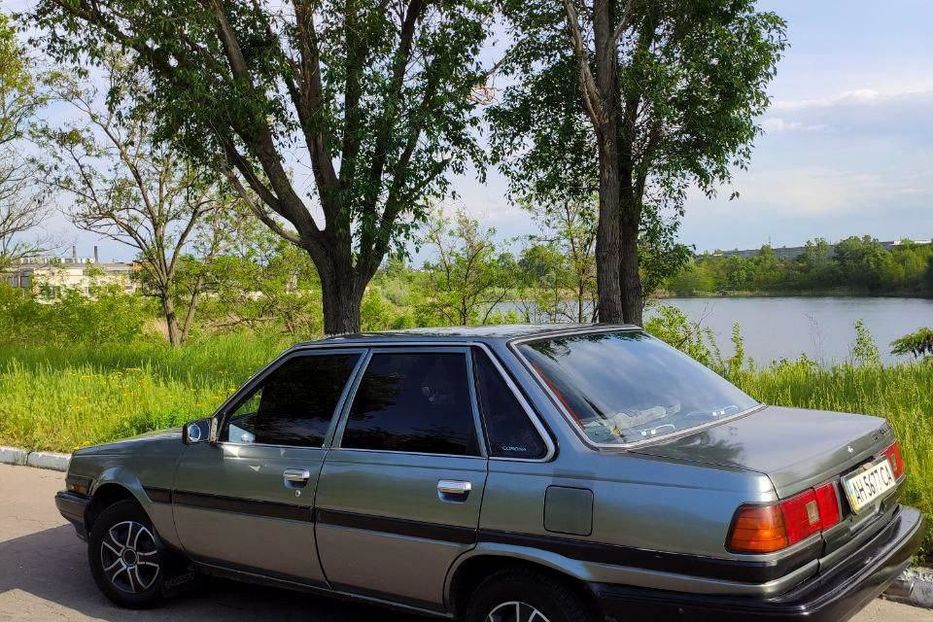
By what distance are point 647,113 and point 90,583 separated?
1049 cm

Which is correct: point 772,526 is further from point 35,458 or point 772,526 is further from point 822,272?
point 822,272

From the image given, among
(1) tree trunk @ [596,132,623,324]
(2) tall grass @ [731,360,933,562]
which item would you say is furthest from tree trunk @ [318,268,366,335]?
(2) tall grass @ [731,360,933,562]

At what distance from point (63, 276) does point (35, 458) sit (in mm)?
18540

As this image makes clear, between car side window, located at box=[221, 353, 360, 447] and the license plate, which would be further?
car side window, located at box=[221, 353, 360, 447]

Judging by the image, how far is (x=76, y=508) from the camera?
Answer: 539 centimetres

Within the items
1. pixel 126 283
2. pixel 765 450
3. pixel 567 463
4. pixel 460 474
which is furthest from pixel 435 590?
→ pixel 126 283

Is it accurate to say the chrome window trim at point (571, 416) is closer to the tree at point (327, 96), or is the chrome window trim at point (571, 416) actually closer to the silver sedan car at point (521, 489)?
the silver sedan car at point (521, 489)

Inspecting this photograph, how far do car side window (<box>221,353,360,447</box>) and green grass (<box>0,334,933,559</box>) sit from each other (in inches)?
147

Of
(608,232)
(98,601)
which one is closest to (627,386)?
(98,601)

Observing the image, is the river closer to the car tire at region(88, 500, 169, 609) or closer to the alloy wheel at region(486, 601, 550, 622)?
the alloy wheel at region(486, 601, 550, 622)

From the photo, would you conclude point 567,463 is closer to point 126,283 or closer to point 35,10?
point 35,10

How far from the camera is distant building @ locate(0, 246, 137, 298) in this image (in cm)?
2597

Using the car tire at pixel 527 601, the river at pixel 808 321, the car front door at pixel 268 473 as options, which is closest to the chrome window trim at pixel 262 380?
the car front door at pixel 268 473

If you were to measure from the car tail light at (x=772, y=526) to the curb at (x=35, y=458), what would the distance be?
340 inches
